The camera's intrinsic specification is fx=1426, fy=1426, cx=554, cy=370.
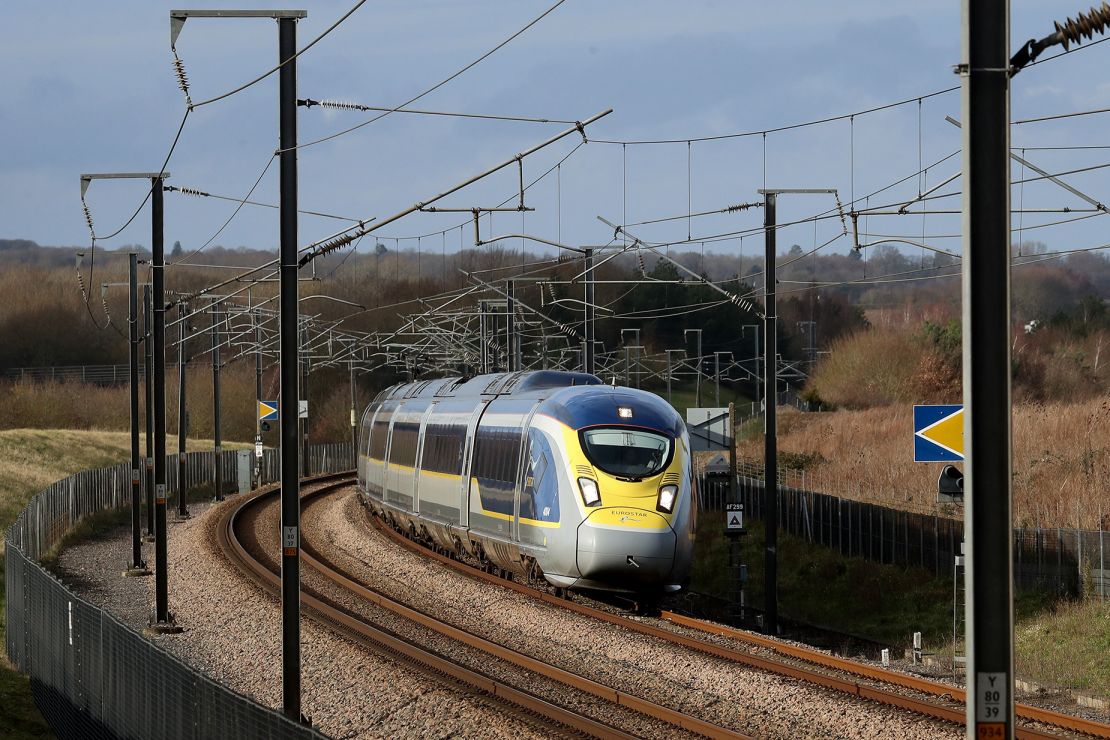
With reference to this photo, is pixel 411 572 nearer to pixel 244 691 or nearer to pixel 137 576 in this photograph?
pixel 137 576

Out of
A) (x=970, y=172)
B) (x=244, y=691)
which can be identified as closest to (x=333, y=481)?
(x=244, y=691)

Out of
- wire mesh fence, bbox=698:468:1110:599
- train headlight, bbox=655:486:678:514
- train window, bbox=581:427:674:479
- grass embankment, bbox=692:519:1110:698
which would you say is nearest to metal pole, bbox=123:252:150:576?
grass embankment, bbox=692:519:1110:698

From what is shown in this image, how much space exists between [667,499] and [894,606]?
327 inches

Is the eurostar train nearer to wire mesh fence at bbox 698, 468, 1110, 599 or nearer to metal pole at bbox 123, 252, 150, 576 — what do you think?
wire mesh fence at bbox 698, 468, 1110, 599

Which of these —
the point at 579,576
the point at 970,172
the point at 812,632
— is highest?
the point at 970,172

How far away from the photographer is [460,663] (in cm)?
1916

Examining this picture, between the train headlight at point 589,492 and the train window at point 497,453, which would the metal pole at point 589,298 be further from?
the train headlight at point 589,492

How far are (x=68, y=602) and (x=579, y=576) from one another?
7601 millimetres

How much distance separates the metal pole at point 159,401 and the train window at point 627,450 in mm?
8105

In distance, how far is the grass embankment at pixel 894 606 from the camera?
20.6 metres

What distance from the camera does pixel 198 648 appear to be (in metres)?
22.5

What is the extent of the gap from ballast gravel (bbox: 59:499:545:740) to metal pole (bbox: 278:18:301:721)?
1.24 m

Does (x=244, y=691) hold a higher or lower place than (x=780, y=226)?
lower

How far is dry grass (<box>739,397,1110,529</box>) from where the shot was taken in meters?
32.5
